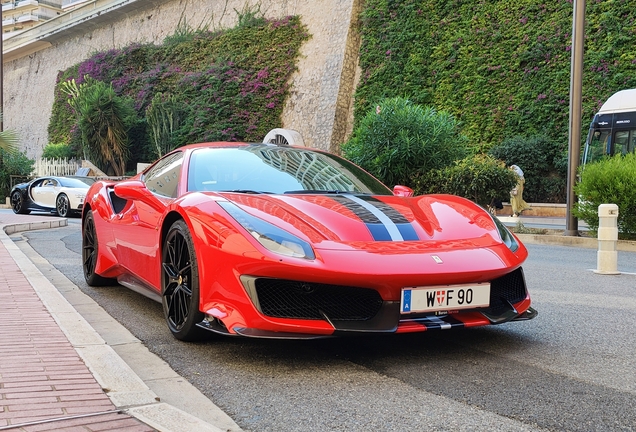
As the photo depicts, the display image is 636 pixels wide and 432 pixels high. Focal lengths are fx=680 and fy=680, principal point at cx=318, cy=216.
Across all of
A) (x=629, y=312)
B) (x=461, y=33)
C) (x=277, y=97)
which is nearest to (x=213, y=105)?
(x=277, y=97)

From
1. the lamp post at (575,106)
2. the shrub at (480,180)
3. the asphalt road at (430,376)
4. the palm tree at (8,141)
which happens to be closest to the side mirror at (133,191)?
the asphalt road at (430,376)

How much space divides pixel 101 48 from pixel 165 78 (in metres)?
10.6

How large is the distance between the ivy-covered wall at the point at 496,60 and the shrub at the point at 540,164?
61 cm

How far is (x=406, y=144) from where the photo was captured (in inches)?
633

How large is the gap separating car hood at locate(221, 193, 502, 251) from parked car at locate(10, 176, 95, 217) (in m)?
15.3

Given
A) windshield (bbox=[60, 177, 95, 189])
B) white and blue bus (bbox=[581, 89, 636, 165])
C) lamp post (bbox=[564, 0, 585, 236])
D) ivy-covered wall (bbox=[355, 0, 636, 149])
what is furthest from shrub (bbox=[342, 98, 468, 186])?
ivy-covered wall (bbox=[355, 0, 636, 149])

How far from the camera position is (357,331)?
3209 millimetres

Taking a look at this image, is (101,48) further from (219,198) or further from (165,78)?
(219,198)

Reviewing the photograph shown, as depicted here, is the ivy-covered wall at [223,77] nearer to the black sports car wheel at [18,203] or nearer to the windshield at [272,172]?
the black sports car wheel at [18,203]

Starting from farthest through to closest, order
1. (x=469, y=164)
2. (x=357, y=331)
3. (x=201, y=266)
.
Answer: (x=469, y=164), (x=201, y=266), (x=357, y=331)

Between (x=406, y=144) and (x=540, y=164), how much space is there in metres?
8.40

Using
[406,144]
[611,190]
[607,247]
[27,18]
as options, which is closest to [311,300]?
[607,247]

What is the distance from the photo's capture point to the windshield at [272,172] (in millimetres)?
4332

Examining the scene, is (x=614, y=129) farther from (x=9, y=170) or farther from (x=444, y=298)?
(x=9, y=170)
